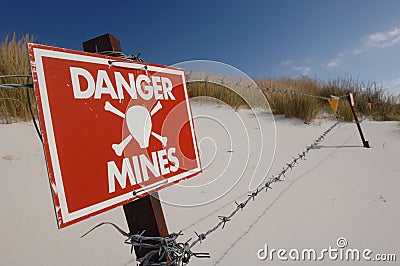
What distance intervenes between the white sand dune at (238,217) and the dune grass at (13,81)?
20cm

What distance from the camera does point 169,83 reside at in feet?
3.31

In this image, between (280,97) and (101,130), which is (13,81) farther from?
(280,97)

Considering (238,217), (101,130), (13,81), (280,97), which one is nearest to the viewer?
(101,130)

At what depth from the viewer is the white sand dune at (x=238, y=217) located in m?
1.25

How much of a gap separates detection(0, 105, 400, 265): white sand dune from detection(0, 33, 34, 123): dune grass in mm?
204

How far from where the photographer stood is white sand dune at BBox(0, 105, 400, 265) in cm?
125

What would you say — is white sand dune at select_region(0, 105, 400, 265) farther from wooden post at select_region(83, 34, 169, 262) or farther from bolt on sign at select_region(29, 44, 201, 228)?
bolt on sign at select_region(29, 44, 201, 228)

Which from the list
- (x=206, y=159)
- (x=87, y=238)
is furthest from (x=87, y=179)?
(x=206, y=159)

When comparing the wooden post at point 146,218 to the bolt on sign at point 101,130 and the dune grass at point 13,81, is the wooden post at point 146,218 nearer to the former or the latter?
the bolt on sign at point 101,130

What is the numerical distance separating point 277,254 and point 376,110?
644 cm

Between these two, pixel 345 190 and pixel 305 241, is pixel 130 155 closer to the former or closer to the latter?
pixel 305 241

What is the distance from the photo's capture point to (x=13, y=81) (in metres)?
2.88

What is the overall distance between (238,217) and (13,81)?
2.86m

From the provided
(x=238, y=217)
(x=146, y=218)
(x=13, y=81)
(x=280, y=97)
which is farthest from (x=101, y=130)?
(x=280, y=97)
